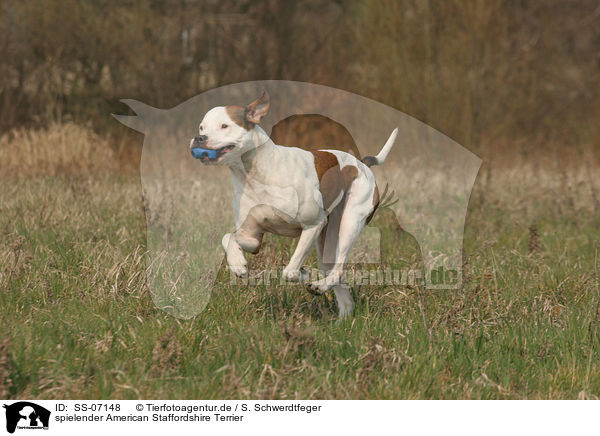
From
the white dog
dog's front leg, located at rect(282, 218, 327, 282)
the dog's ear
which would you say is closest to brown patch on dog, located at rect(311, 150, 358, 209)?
the white dog

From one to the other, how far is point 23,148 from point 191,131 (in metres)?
7.02

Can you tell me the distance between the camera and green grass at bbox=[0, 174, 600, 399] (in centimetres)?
325

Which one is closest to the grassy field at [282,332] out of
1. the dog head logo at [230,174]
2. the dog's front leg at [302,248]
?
the dog head logo at [230,174]

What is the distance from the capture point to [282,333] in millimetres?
3691

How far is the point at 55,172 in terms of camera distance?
9367 mm

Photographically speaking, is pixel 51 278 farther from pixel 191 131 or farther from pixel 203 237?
pixel 191 131

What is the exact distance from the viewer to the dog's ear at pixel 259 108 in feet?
10.2

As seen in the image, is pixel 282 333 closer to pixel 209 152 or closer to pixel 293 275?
pixel 293 275
